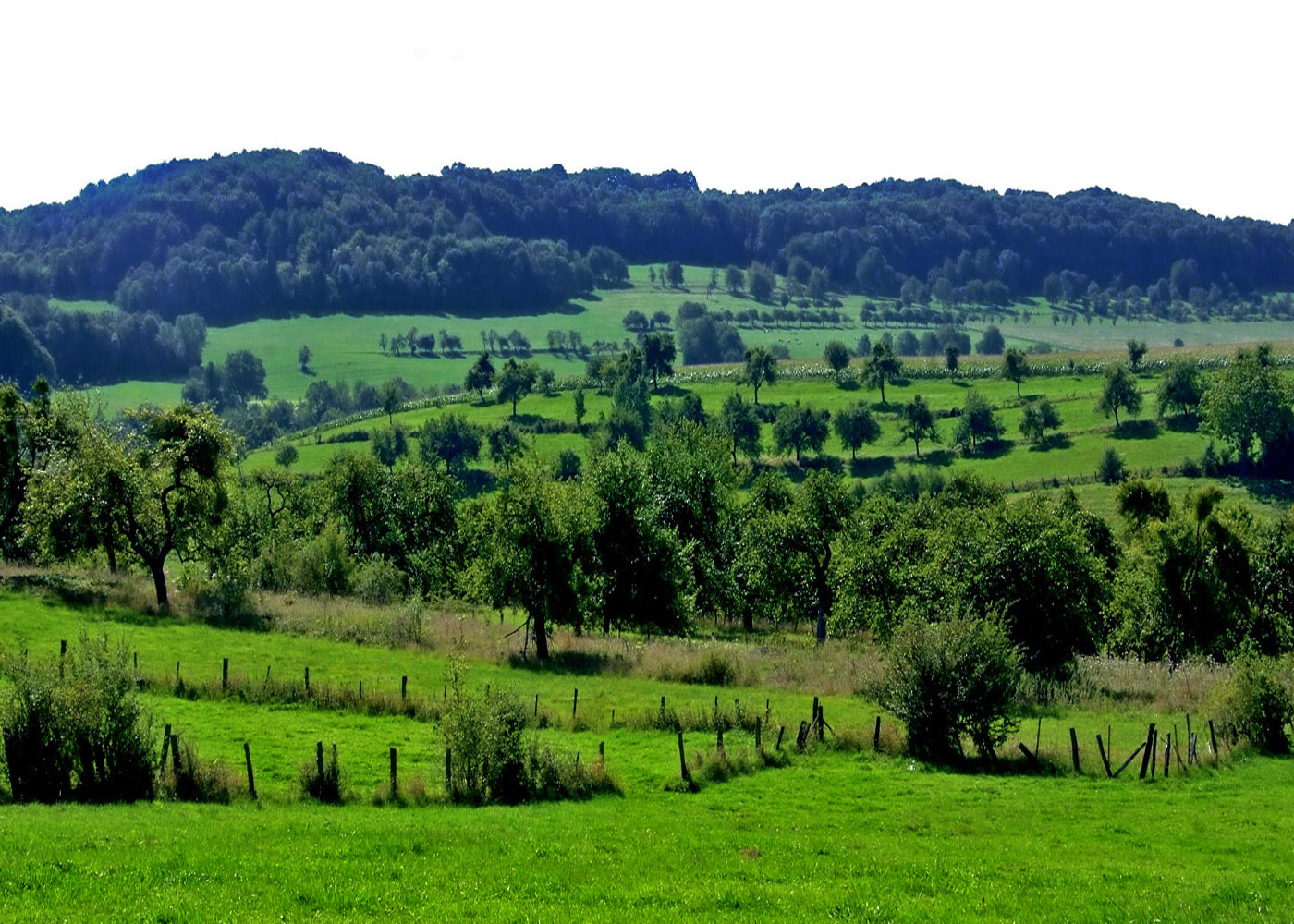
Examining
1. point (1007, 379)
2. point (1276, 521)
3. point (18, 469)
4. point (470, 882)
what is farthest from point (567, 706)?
point (1007, 379)

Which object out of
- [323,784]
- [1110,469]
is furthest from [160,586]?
[1110,469]

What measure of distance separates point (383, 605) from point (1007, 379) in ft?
416

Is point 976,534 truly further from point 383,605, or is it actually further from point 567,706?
point 383,605

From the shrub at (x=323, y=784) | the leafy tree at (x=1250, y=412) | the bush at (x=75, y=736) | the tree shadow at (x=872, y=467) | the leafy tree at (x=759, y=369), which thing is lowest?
the tree shadow at (x=872, y=467)

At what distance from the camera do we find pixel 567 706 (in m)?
39.8

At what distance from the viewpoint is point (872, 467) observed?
438 feet

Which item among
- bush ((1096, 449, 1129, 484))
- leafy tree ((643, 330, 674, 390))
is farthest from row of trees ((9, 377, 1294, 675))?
leafy tree ((643, 330, 674, 390))

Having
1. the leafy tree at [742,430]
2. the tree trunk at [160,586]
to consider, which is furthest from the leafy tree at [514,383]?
the tree trunk at [160,586]

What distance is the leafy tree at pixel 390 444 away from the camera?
145375 mm

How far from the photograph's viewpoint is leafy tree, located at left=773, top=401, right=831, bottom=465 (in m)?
138

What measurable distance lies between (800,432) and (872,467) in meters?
10.4

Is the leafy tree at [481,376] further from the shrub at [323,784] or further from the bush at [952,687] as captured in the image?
the shrub at [323,784]

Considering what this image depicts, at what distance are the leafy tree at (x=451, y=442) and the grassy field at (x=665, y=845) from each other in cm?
10506

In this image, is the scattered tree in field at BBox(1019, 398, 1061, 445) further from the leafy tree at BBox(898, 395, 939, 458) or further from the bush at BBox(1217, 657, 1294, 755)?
the bush at BBox(1217, 657, 1294, 755)
